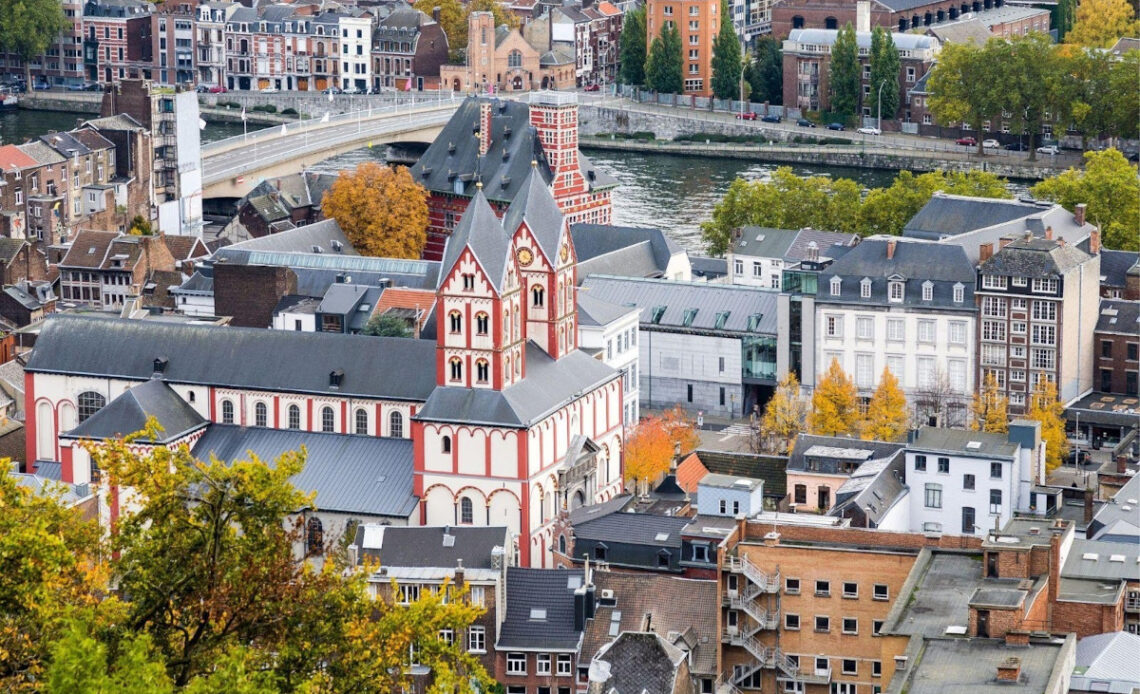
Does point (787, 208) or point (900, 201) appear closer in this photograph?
point (900, 201)

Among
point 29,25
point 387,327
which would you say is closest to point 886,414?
point 387,327

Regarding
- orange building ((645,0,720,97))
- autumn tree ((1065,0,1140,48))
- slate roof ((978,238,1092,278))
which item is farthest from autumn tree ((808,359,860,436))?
autumn tree ((1065,0,1140,48))

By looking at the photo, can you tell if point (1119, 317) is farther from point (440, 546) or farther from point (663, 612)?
point (440, 546)

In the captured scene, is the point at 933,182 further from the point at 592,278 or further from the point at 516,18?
the point at 516,18

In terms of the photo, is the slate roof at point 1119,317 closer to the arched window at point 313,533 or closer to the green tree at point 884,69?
the arched window at point 313,533

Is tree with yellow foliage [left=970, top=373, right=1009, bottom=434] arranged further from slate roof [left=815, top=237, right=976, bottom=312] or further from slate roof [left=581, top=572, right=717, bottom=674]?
slate roof [left=581, top=572, right=717, bottom=674]

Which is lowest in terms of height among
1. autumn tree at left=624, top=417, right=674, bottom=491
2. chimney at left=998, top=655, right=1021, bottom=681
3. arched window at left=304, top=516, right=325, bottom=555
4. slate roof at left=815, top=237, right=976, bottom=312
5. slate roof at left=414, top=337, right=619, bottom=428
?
arched window at left=304, top=516, right=325, bottom=555
